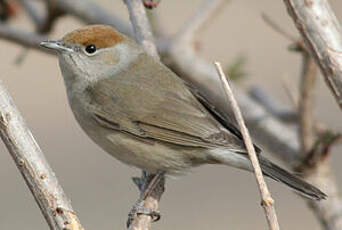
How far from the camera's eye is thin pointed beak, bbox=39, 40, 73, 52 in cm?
481

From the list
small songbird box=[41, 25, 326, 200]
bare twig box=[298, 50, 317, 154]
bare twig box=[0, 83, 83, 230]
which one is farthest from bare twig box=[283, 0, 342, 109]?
bare twig box=[0, 83, 83, 230]

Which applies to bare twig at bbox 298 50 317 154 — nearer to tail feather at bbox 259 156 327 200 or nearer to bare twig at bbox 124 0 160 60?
tail feather at bbox 259 156 327 200

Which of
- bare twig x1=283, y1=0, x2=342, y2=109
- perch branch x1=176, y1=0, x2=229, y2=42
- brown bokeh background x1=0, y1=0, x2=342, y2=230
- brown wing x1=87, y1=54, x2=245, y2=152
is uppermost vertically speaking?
brown bokeh background x1=0, y1=0, x2=342, y2=230

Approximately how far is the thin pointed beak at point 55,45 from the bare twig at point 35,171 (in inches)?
66.0

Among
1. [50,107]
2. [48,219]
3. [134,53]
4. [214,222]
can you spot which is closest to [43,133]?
[50,107]

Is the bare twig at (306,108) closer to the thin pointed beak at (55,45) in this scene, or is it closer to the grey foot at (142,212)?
the grey foot at (142,212)

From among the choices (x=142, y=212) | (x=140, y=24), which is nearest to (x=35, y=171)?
(x=142, y=212)

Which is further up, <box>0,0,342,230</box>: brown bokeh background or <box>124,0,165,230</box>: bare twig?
<box>0,0,342,230</box>: brown bokeh background

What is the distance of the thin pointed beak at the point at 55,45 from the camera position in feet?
15.8

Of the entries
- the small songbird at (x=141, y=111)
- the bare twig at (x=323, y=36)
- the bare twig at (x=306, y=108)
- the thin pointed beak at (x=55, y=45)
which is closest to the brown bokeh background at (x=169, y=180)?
the small songbird at (x=141, y=111)

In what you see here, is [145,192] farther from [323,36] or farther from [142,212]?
[323,36]

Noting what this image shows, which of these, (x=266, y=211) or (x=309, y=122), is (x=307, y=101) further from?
(x=266, y=211)

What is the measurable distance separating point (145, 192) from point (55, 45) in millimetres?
1243

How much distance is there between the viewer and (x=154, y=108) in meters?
4.89
